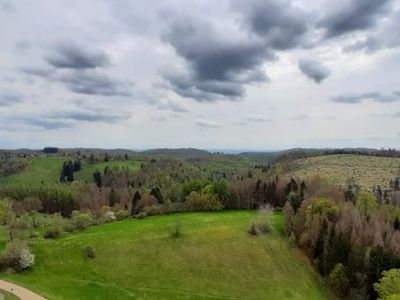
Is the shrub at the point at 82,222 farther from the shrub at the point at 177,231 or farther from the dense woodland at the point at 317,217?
the shrub at the point at 177,231

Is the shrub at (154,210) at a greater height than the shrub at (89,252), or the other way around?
the shrub at (154,210)

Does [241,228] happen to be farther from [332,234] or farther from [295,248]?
[332,234]

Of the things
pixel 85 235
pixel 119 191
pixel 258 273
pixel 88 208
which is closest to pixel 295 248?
pixel 258 273

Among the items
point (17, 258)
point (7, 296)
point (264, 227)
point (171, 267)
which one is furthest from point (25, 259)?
point (264, 227)

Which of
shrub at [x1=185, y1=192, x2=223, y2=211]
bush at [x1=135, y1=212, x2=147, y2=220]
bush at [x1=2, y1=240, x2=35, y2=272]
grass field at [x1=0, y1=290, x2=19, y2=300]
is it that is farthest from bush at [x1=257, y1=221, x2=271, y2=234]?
grass field at [x1=0, y1=290, x2=19, y2=300]

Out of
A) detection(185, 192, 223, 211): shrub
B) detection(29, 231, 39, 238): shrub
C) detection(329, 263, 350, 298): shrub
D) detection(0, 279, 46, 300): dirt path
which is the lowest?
detection(329, 263, 350, 298): shrub

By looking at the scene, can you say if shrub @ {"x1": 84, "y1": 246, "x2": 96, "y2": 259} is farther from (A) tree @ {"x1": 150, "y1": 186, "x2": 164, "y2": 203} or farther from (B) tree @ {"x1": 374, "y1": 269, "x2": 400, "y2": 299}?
(A) tree @ {"x1": 150, "y1": 186, "x2": 164, "y2": 203}

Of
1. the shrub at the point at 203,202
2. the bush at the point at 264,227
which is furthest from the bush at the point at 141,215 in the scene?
the bush at the point at 264,227

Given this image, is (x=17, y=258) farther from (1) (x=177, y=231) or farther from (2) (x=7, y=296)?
(1) (x=177, y=231)
